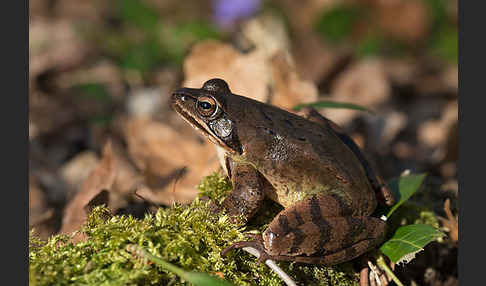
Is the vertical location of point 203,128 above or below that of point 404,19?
below

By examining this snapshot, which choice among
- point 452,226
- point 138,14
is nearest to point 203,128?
point 452,226

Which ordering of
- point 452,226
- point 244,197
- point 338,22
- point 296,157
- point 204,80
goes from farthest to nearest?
1. point 338,22
2. point 204,80
3. point 452,226
4. point 296,157
5. point 244,197

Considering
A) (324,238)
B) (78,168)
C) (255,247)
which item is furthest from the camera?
(78,168)

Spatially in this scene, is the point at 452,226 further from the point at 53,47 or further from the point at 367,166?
the point at 53,47

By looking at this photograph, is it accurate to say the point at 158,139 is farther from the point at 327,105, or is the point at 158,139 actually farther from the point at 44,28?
the point at 44,28

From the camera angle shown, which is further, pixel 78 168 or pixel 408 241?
pixel 78 168
